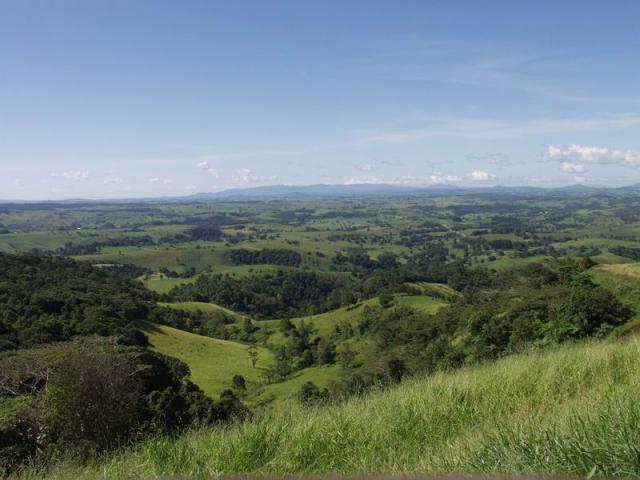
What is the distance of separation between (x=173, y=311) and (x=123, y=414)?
8873 cm

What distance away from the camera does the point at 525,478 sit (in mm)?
2795

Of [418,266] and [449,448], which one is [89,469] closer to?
[449,448]

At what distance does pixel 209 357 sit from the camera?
246ft

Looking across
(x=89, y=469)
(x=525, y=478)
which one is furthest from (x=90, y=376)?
(x=525, y=478)

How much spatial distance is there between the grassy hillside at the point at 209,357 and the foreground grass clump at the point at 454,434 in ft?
184

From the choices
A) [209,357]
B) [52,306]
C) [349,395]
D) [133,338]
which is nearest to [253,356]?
[209,357]

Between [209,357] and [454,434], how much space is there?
74.3 metres

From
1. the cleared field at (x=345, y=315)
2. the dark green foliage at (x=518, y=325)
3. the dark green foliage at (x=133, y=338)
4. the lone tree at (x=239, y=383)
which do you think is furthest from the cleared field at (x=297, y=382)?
the cleared field at (x=345, y=315)

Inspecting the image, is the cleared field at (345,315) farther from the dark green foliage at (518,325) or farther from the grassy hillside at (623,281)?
the grassy hillside at (623,281)

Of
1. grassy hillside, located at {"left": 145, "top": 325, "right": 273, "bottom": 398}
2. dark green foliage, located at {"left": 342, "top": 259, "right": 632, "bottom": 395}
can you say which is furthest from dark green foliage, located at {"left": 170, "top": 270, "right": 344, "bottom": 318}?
dark green foliage, located at {"left": 342, "top": 259, "right": 632, "bottom": 395}

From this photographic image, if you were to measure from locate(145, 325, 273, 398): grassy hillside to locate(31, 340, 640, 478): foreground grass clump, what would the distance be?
56.2 m

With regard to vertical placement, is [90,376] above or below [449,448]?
below

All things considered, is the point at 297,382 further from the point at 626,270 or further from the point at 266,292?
the point at 266,292

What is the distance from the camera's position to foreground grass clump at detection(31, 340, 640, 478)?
3.63 m
